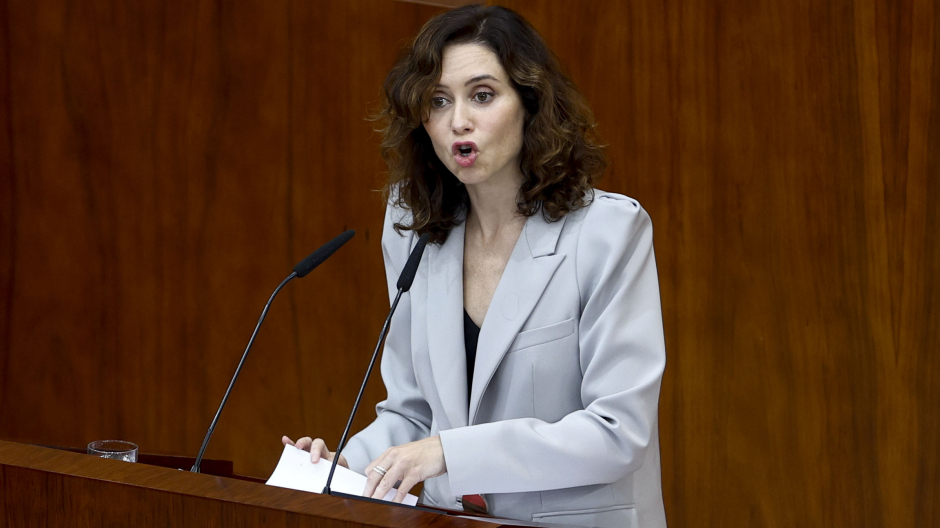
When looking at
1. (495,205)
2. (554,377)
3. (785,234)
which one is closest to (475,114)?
(495,205)

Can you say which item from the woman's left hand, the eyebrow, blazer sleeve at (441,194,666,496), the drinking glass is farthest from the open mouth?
the drinking glass

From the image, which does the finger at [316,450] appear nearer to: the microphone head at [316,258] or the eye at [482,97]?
the microphone head at [316,258]

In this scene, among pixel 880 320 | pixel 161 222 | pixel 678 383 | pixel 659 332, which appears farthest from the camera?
pixel 161 222

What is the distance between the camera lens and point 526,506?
156 centimetres

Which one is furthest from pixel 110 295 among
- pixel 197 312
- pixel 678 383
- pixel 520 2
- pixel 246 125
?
pixel 678 383

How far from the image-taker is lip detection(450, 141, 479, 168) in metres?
1.67

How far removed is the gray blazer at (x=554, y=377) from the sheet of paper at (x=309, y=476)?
14 centimetres

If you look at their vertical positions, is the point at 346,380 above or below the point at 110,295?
below

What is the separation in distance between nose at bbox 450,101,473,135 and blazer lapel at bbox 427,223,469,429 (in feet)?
0.77

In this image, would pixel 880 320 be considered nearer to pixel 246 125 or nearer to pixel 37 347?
pixel 246 125

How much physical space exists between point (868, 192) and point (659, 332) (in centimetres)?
141

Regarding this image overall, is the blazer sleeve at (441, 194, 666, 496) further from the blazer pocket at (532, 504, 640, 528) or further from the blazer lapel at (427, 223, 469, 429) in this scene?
the blazer lapel at (427, 223, 469, 429)

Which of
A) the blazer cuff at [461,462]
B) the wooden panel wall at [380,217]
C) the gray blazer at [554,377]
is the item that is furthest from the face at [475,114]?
the wooden panel wall at [380,217]

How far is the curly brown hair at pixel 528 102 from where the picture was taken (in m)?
1.70
